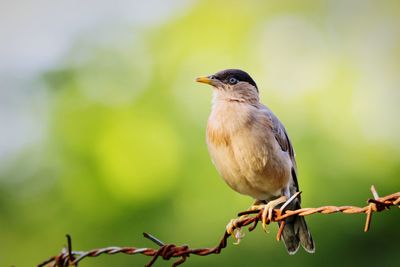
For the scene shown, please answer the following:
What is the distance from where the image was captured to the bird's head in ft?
17.4

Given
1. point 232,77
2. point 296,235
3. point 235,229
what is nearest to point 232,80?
point 232,77

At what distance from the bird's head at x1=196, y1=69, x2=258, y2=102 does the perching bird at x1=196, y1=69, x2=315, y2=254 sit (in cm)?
2

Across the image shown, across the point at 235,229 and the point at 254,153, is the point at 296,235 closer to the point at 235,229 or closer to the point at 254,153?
the point at 254,153

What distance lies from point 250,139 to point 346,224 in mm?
3296

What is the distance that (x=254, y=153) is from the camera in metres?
4.65

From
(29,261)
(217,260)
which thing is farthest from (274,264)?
(29,261)

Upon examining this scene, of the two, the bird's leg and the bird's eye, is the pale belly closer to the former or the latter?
the bird's leg

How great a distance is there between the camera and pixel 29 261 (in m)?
8.83

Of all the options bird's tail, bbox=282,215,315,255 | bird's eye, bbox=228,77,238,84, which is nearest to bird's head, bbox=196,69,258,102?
bird's eye, bbox=228,77,238,84

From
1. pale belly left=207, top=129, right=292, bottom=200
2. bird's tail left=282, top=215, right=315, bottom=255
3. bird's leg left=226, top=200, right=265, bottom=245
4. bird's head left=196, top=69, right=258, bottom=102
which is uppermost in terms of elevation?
bird's head left=196, top=69, right=258, bottom=102

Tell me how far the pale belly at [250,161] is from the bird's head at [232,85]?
57 cm

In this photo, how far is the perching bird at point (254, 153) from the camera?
184 inches

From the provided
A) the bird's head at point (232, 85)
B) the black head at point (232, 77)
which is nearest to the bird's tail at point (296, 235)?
the bird's head at point (232, 85)

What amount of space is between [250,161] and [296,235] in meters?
0.79
